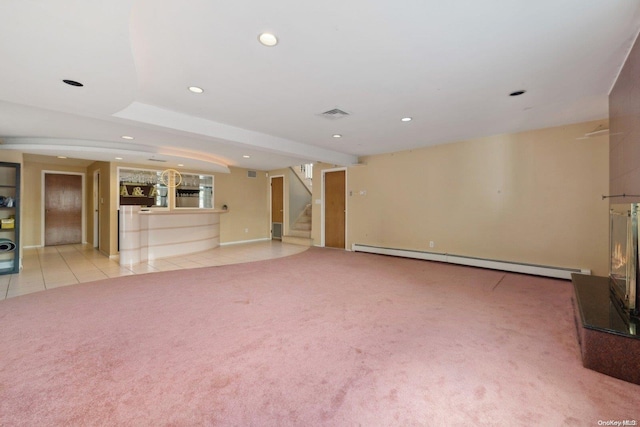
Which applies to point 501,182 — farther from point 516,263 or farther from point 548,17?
point 548,17

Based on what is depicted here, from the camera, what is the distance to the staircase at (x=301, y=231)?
830cm

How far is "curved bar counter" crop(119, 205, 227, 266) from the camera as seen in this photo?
217 inches

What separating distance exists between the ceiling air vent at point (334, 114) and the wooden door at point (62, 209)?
331 inches

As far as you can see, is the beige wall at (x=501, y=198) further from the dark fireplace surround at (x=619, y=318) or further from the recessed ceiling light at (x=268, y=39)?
the recessed ceiling light at (x=268, y=39)

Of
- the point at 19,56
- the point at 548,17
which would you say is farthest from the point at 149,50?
the point at 548,17

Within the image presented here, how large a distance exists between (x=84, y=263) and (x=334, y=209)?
5.76 metres

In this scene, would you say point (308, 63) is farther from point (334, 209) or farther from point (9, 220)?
point (9, 220)

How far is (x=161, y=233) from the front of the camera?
6.14m

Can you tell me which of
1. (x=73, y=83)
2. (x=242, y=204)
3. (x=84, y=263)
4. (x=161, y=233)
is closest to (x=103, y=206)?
(x=84, y=263)

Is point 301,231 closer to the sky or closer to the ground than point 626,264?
closer to the ground

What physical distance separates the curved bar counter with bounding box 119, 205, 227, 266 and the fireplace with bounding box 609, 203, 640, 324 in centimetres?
700

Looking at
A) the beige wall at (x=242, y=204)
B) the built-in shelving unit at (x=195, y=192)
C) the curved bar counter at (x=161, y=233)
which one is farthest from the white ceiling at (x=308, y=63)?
the beige wall at (x=242, y=204)

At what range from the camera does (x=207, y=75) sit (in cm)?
271

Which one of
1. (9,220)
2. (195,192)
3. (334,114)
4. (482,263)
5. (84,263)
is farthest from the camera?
(195,192)
